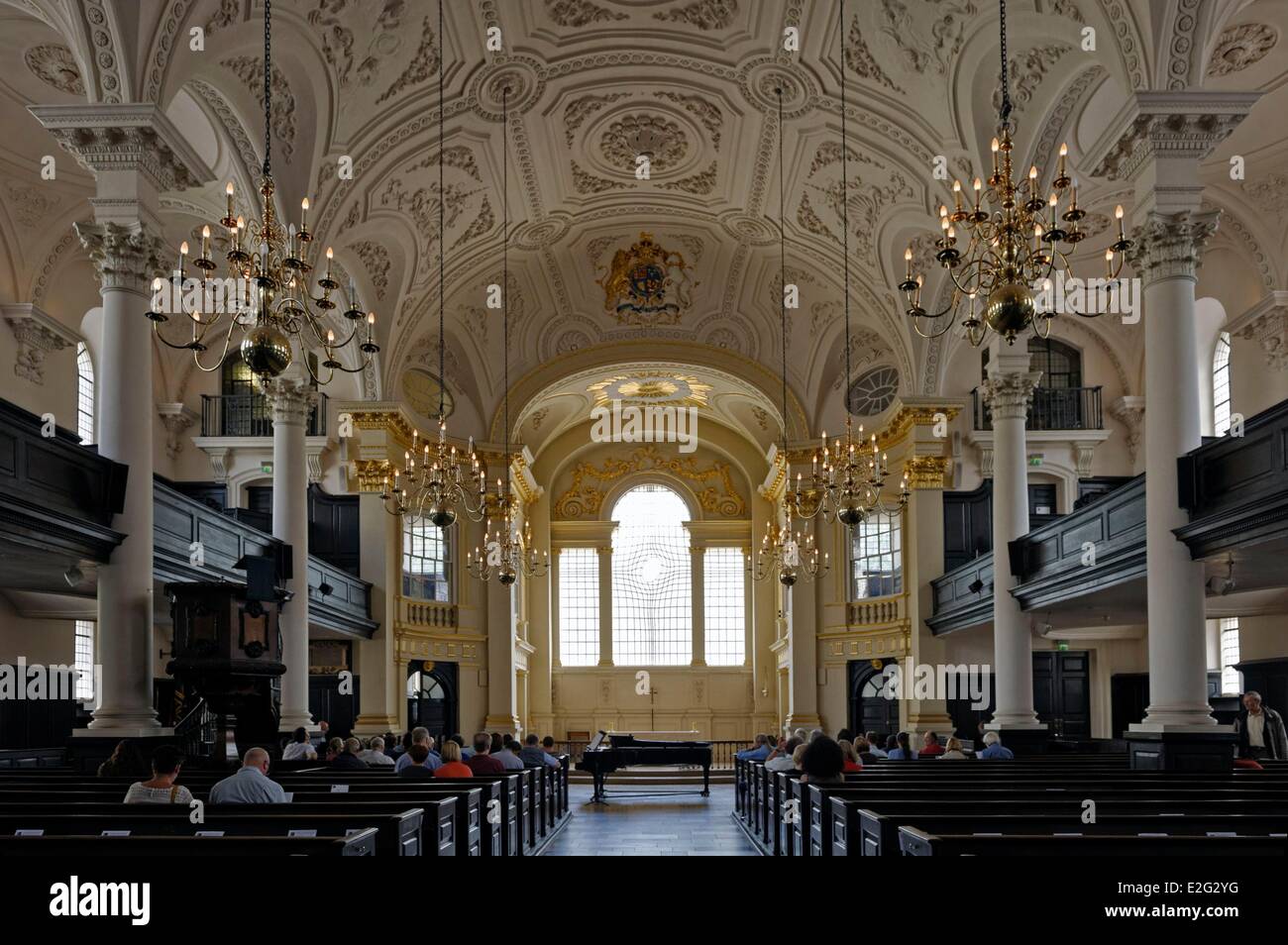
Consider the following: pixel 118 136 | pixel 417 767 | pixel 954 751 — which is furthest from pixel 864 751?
pixel 118 136

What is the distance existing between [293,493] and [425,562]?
8915 mm

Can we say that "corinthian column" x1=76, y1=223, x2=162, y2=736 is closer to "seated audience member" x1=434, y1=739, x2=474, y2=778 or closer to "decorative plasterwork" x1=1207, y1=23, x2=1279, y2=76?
"seated audience member" x1=434, y1=739, x2=474, y2=778

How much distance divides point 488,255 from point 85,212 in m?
7.88

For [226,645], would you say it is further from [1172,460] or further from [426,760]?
[1172,460]

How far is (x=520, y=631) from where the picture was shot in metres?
31.9

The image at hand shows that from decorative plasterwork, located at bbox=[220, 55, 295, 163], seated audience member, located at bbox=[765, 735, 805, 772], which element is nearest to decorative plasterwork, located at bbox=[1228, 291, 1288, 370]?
seated audience member, located at bbox=[765, 735, 805, 772]

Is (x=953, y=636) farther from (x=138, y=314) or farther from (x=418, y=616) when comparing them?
(x=138, y=314)

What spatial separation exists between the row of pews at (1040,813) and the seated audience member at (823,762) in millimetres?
182

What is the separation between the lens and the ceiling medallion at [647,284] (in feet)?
85.4

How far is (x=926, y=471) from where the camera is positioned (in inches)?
969

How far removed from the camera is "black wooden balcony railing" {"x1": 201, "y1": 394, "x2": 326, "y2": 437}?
24625 millimetres

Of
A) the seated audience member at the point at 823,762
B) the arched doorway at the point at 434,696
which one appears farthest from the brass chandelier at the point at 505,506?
the seated audience member at the point at 823,762
